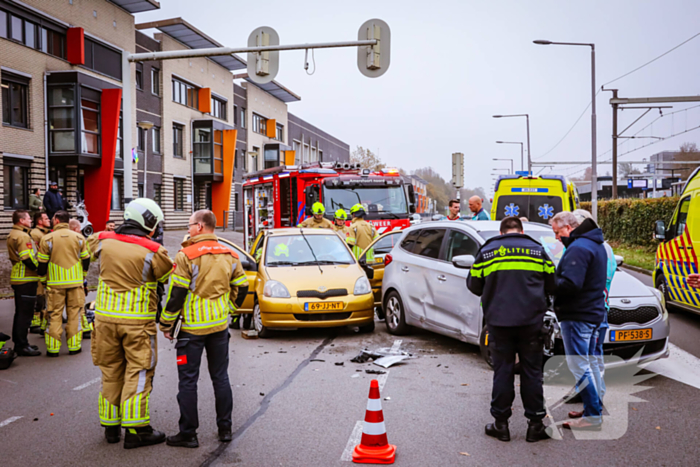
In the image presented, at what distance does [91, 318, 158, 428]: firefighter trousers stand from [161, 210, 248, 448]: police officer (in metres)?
0.22

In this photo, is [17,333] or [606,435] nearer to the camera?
[606,435]

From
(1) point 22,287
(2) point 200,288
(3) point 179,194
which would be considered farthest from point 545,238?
(3) point 179,194

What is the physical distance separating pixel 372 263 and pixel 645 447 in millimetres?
6419

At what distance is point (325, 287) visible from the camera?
8.94 metres

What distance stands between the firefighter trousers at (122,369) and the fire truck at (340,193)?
11041 millimetres

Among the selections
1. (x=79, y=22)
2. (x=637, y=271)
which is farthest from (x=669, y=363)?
(x=79, y=22)

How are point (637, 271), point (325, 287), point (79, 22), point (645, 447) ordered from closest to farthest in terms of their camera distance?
1. point (645, 447)
2. point (325, 287)
3. point (637, 271)
4. point (79, 22)

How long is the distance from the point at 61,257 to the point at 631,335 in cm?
664

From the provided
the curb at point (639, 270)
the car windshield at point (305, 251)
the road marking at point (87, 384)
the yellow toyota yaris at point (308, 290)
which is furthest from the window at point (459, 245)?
the curb at point (639, 270)

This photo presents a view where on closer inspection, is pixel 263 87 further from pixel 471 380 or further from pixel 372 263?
pixel 471 380

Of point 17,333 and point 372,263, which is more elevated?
point 372,263

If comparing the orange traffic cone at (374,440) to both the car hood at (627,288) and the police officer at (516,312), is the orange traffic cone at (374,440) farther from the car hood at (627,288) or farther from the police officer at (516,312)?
the car hood at (627,288)

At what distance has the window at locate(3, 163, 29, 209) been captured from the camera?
2453 centimetres

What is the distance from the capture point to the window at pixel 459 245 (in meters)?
7.57
